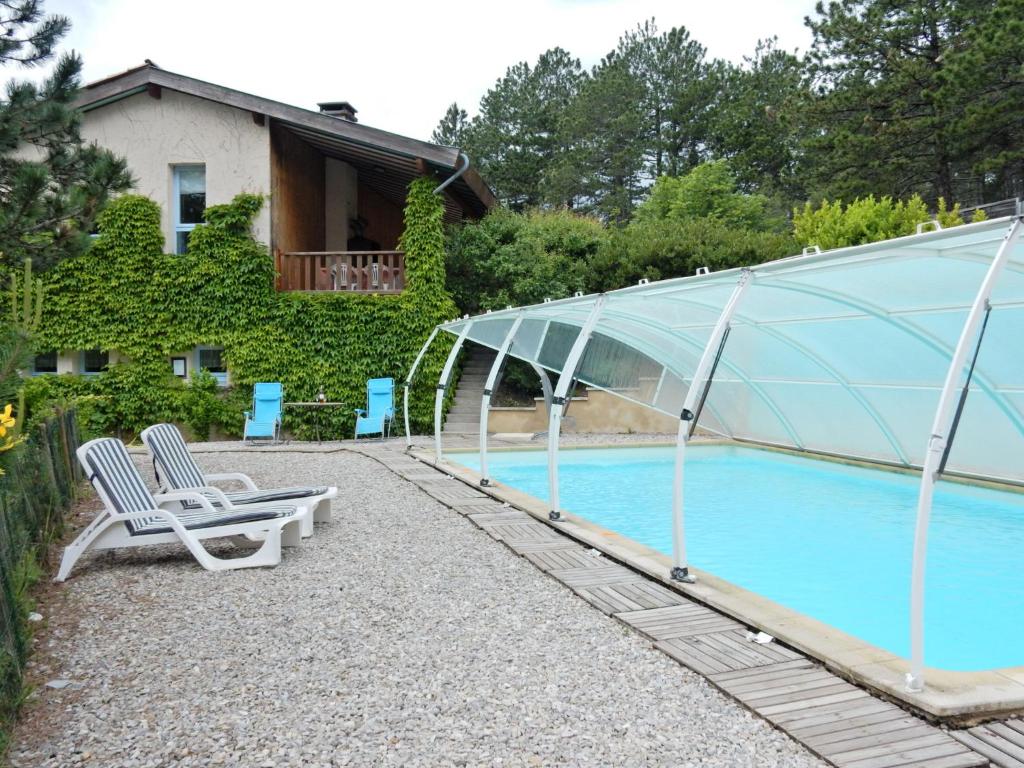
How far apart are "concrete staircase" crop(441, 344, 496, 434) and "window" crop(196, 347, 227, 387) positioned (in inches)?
186

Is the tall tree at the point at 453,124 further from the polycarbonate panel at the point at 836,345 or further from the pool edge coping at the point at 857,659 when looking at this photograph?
the pool edge coping at the point at 857,659

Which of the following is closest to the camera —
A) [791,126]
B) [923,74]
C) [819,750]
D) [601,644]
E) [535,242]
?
Result: [819,750]

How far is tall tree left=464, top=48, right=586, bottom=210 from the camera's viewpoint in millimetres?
36719

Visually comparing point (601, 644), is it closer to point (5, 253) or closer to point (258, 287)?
point (5, 253)

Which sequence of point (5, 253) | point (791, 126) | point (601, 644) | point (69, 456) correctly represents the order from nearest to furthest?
point (601, 644)
point (5, 253)
point (69, 456)
point (791, 126)

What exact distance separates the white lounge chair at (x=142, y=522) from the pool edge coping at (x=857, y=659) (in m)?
2.67

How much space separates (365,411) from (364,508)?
7.28 metres

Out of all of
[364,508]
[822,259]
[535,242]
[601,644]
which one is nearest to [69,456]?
[364,508]

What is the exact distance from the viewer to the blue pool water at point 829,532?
616 centimetres

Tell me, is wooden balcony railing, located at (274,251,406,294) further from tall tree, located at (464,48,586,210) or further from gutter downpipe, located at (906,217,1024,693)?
tall tree, located at (464,48,586,210)

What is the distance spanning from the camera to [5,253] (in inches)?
282

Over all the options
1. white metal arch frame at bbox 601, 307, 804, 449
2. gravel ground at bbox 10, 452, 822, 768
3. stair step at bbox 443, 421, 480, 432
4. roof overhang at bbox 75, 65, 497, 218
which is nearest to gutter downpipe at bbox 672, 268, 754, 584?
gravel ground at bbox 10, 452, 822, 768

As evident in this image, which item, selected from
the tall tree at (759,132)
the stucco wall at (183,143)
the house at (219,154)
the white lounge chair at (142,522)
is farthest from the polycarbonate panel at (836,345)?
the tall tree at (759,132)

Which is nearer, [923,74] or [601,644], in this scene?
[601,644]
